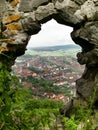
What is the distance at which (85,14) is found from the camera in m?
8.95

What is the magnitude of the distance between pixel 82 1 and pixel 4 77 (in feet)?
23.8

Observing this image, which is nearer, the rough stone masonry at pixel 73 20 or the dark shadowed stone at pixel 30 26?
the rough stone masonry at pixel 73 20

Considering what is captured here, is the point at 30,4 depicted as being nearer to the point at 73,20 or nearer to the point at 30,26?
the point at 30,26

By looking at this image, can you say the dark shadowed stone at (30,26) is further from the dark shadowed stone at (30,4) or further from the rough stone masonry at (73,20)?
the dark shadowed stone at (30,4)

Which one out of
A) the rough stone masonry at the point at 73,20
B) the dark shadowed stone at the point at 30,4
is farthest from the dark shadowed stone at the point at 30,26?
the dark shadowed stone at the point at 30,4

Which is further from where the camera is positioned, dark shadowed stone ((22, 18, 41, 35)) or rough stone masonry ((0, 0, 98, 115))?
dark shadowed stone ((22, 18, 41, 35))

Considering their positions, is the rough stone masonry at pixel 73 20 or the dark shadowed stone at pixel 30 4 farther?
the dark shadowed stone at pixel 30 4

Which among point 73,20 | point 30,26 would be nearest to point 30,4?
point 30,26

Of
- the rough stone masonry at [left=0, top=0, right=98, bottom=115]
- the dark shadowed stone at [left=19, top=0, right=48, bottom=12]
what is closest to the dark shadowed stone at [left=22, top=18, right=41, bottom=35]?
the rough stone masonry at [left=0, top=0, right=98, bottom=115]

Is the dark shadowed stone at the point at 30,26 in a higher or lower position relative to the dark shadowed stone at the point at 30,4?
lower

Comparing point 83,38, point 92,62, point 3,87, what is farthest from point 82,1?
point 3,87

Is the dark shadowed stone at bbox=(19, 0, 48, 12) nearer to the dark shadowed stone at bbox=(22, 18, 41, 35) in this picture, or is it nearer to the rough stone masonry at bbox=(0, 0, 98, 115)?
the rough stone masonry at bbox=(0, 0, 98, 115)

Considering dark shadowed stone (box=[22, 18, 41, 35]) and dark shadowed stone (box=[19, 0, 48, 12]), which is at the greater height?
dark shadowed stone (box=[19, 0, 48, 12])

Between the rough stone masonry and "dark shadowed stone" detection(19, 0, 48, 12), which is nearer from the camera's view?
the rough stone masonry
